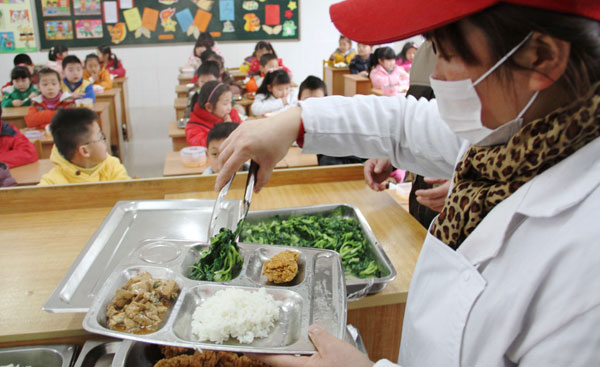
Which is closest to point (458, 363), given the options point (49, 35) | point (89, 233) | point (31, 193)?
point (89, 233)

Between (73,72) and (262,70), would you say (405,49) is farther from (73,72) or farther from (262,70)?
(73,72)

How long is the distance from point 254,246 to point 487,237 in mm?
762

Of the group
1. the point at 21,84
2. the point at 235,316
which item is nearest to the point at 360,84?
the point at 21,84

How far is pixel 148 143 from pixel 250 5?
169 inches

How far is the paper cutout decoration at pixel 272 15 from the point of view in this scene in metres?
9.89

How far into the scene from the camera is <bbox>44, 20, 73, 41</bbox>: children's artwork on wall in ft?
29.7

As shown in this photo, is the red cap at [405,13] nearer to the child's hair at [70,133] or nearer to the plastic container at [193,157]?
the child's hair at [70,133]

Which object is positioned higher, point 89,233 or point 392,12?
point 392,12

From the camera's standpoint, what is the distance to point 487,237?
0.79 m

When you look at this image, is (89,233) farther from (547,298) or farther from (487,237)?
(547,298)

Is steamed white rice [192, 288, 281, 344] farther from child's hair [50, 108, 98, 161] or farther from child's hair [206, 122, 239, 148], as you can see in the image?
child's hair [206, 122, 239, 148]

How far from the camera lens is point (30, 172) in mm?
3719

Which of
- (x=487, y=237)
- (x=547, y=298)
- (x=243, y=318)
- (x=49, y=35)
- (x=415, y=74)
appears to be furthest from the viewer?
(x=49, y=35)

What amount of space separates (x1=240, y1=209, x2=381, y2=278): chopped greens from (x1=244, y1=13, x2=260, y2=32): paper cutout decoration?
8.94 m
